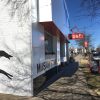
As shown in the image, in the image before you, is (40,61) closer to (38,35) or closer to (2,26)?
(38,35)

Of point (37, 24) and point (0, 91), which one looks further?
point (37, 24)

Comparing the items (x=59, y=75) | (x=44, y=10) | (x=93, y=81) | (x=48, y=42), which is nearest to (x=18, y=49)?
(x=44, y=10)

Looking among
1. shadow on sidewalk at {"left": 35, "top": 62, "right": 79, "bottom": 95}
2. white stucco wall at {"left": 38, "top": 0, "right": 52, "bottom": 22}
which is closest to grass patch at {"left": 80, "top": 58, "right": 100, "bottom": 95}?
shadow on sidewalk at {"left": 35, "top": 62, "right": 79, "bottom": 95}

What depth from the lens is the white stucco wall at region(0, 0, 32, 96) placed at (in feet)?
39.1

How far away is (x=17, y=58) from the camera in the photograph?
12102mm

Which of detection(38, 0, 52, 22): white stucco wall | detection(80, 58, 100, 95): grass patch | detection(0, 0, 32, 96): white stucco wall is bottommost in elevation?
detection(80, 58, 100, 95): grass patch

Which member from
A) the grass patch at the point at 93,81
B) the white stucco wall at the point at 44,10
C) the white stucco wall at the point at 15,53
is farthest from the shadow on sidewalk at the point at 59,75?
the white stucco wall at the point at 44,10

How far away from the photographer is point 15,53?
39.6 feet

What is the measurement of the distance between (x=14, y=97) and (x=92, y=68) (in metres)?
13.2

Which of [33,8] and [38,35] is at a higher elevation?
[33,8]

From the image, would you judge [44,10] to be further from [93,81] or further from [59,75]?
[59,75]

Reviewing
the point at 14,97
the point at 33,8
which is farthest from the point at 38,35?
the point at 14,97

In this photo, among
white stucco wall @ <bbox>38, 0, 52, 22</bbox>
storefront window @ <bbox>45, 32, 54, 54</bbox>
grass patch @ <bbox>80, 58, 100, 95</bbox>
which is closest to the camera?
white stucco wall @ <bbox>38, 0, 52, 22</bbox>

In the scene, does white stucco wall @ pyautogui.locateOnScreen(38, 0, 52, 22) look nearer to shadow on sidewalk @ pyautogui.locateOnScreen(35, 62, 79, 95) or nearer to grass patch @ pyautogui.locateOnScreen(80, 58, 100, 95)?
shadow on sidewalk @ pyautogui.locateOnScreen(35, 62, 79, 95)
